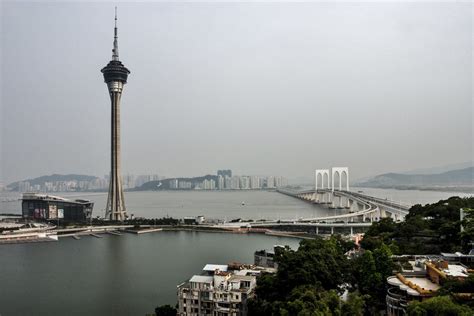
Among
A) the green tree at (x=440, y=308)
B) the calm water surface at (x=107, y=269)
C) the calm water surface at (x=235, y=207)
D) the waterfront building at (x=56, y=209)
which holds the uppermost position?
the green tree at (x=440, y=308)

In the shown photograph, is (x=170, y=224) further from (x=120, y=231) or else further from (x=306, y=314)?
(x=306, y=314)

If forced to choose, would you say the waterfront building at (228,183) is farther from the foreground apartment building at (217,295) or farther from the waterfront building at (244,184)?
the foreground apartment building at (217,295)

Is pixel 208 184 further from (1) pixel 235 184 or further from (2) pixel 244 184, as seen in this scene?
(2) pixel 244 184

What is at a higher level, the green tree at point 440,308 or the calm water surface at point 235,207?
the green tree at point 440,308

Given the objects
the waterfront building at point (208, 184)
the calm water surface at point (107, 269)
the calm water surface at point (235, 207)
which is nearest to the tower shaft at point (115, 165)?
the calm water surface at point (235, 207)

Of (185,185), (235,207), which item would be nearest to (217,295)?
(235,207)
